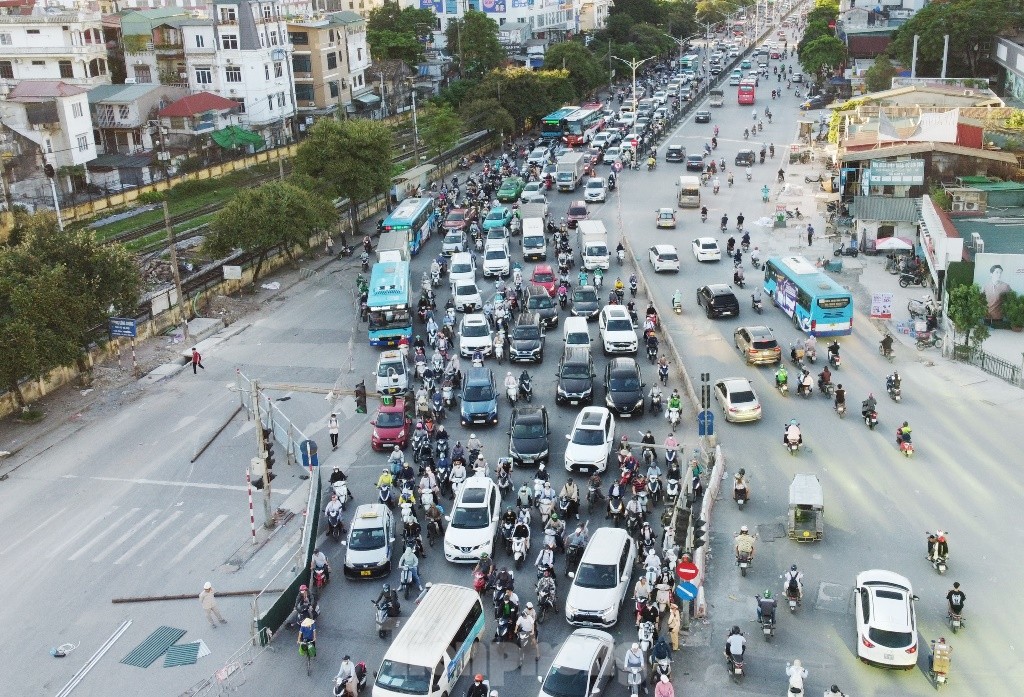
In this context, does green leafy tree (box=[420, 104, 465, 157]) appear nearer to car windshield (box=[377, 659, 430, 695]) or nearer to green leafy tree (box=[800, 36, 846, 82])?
green leafy tree (box=[800, 36, 846, 82])

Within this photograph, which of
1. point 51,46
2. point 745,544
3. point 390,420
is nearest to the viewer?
point 745,544

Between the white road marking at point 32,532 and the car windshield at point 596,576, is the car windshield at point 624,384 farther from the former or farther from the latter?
the white road marking at point 32,532

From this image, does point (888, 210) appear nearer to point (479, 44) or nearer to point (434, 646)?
point (434, 646)

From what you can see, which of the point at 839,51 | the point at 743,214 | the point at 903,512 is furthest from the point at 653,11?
the point at 903,512

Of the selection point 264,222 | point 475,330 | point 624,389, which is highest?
point 264,222

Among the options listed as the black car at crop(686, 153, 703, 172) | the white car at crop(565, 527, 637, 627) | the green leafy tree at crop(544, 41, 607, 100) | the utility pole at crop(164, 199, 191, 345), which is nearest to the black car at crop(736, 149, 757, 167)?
the black car at crop(686, 153, 703, 172)

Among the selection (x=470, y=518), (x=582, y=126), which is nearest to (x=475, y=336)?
(x=470, y=518)
